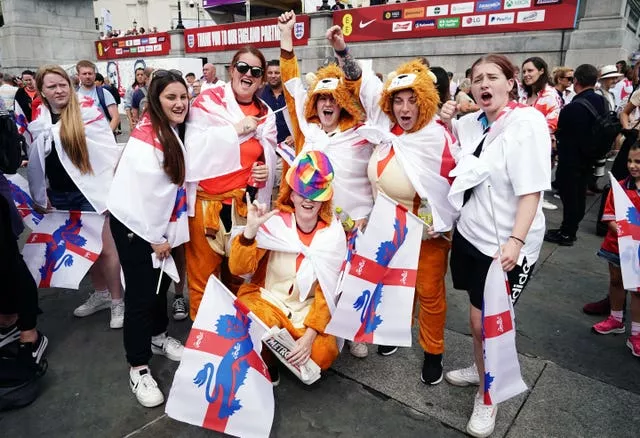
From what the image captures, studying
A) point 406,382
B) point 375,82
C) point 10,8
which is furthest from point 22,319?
point 10,8

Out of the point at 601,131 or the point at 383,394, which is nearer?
the point at 383,394

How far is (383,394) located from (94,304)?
8.20ft

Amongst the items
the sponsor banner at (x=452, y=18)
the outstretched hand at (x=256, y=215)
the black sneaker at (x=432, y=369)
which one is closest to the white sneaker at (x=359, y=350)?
the black sneaker at (x=432, y=369)

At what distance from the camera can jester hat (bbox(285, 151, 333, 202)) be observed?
8.46ft

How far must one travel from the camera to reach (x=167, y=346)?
3.11 metres

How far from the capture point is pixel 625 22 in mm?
12312

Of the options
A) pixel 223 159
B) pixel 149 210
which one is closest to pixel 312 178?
pixel 223 159

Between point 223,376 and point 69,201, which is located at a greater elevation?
point 69,201

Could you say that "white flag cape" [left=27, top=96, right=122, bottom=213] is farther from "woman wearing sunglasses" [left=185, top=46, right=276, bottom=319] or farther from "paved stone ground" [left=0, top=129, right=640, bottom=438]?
"paved stone ground" [left=0, top=129, right=640, bottom=438]

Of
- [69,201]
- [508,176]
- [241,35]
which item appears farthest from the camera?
[241,35]

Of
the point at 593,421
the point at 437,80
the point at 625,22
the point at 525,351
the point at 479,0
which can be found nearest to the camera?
the point at 593,421

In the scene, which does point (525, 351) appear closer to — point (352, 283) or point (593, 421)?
point (593, 421)

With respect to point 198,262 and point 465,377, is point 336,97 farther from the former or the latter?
point 465,377

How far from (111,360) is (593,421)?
9.77ft
